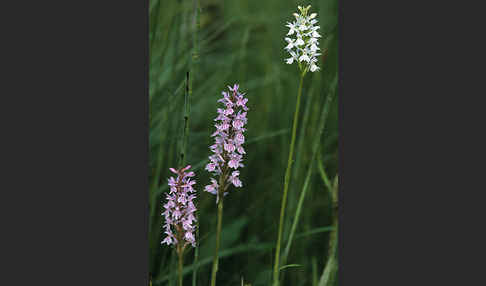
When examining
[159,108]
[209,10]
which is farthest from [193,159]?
[209,10]

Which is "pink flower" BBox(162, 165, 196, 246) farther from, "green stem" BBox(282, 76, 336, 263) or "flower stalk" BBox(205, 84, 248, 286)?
"green stem" BBox(282, 76, 336, 263)

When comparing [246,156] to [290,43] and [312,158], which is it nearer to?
[312,158]

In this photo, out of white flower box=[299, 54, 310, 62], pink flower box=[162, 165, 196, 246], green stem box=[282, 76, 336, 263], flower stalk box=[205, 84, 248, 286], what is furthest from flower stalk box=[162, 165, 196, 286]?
white flower box=[299, 54, 310, 62]

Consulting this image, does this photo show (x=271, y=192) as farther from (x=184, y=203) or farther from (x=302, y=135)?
(x=184, y=203)

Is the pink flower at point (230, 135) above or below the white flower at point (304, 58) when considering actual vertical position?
below

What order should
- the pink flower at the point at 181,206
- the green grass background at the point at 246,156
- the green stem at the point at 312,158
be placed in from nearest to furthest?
the pink flower at the point at 181,206, the green stem at the point at 312,158, the green grass background at the point at 246,156

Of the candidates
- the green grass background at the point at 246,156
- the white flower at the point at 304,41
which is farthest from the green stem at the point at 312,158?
the white flower at the point at 304,41

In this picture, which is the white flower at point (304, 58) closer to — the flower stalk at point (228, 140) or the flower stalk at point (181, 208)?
the flower stalk at point (228, 140)

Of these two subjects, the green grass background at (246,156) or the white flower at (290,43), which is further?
the green grass background at (246,156)

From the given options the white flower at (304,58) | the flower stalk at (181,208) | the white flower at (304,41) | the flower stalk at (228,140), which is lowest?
the flower stalk at (181,208)
